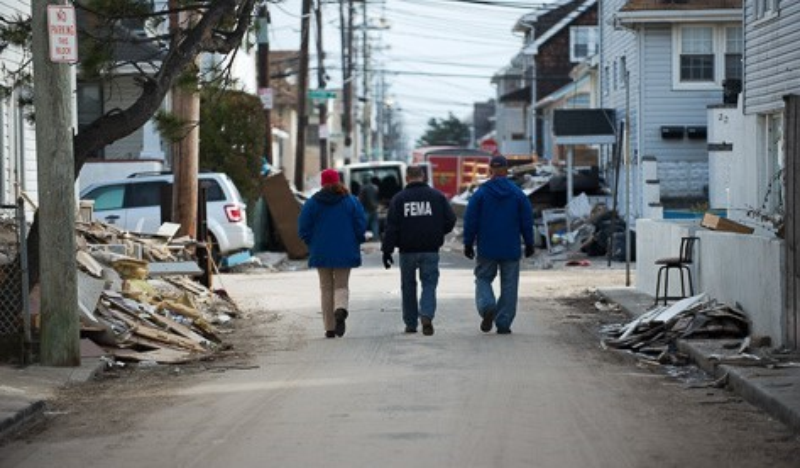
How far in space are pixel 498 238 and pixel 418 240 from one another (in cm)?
89

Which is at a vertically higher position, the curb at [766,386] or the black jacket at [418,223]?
the black jacket at [418,223]

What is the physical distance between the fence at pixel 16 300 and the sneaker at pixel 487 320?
16.6 feet

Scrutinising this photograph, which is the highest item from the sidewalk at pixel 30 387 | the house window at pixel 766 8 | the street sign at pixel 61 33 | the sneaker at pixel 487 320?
the house window at pixel 766 8

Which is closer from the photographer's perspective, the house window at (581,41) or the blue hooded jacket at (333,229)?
the blue hooded jacket at (333,229)

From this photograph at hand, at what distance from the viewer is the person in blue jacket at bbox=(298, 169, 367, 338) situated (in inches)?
667

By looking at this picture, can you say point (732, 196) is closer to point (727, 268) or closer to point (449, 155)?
point (727, 268)

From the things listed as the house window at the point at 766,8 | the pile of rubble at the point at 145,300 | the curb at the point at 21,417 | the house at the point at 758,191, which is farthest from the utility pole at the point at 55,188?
the house window at the point at 766,8

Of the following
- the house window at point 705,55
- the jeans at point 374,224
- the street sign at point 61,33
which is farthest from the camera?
the jeans at point 374,224

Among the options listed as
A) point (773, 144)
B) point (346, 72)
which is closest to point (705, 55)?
point (773, 144)

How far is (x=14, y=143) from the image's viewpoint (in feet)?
70.2

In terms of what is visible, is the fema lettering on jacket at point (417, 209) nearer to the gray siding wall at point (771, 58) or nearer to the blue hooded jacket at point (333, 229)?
the blue hooded jacket at point (333, 229)

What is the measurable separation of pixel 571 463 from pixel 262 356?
7.01 meters

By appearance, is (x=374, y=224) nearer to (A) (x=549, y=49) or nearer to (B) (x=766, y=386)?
(A) (x=549, y=49)

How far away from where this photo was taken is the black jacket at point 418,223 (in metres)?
17.1
